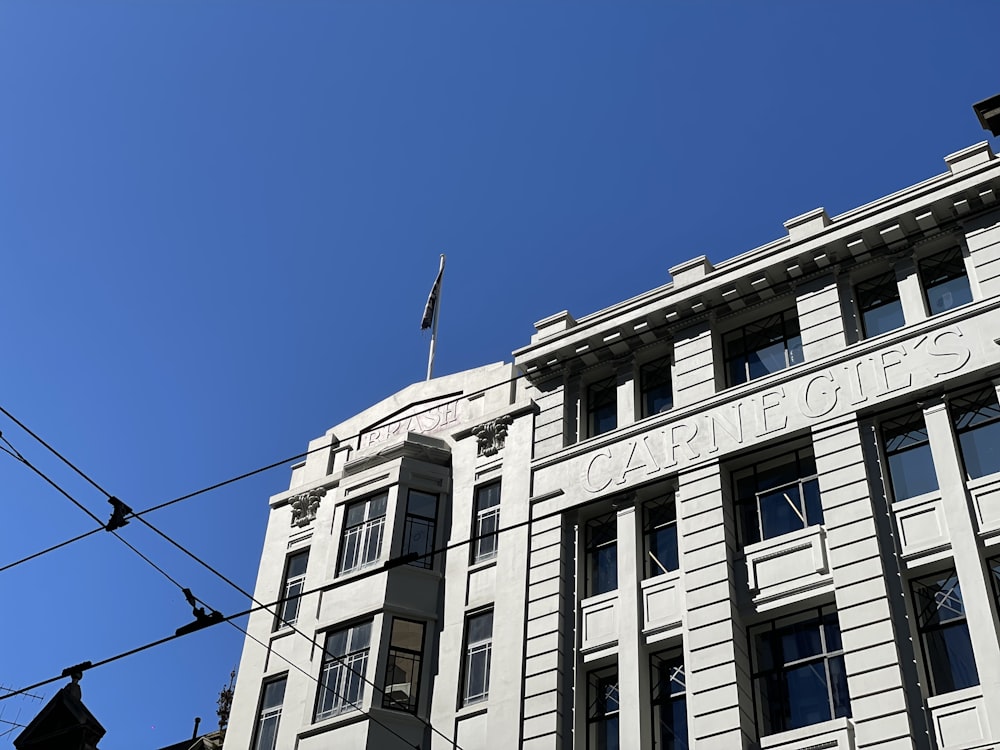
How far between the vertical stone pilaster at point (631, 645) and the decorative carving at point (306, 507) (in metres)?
9.77

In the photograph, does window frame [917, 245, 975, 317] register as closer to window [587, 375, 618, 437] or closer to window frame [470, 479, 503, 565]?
window [587, 375, 618, 437]

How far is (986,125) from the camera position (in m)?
23.4

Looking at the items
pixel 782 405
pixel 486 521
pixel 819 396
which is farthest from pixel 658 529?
pixel 486 521

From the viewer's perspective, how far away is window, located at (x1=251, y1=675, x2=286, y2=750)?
30289 mm

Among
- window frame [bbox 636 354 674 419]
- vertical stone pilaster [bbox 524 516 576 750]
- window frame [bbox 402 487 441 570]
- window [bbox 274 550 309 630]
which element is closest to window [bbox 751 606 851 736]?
vertical stone pilaster [bbox 524 516 576 750]

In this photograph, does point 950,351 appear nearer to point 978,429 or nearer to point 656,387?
point 978,429

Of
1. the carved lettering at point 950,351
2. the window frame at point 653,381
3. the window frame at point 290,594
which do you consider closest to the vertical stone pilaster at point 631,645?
the window frame at point 653,381

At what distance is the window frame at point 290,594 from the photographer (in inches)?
1276

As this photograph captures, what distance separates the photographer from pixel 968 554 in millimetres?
23281

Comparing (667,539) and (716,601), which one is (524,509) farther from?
(716,601)

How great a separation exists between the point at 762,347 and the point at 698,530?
549 centimetres

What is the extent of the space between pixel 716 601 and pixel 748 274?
28.1ft

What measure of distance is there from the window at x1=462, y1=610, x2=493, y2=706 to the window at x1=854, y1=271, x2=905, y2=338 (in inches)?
433

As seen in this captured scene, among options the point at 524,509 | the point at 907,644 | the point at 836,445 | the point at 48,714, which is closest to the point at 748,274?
the point at 836,445
